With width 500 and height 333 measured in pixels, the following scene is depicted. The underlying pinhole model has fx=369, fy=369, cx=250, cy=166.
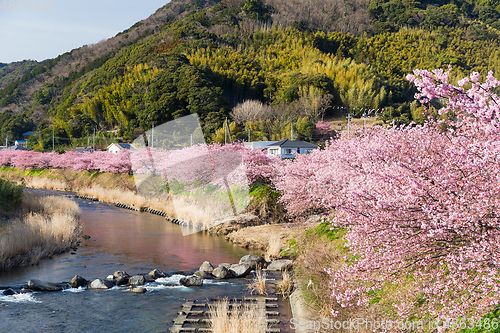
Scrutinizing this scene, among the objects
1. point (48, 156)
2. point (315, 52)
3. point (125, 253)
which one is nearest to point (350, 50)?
point (315, 52)

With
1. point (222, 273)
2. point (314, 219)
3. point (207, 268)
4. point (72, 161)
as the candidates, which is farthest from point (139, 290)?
point (72, 161)

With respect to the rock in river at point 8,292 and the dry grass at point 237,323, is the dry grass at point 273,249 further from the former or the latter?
the rock in river at point 8,292

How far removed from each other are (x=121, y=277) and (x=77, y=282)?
1324 millimetres

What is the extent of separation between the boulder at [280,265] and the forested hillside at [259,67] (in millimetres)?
45543

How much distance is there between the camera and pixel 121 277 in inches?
482

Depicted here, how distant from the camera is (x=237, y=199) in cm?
2333

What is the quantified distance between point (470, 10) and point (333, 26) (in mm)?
53868

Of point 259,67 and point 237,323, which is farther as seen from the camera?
point 259,67

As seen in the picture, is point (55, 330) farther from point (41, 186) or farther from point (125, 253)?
point (41, 186)

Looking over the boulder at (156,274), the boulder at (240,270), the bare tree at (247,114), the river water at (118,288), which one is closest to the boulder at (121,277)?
the river water at (118,288)

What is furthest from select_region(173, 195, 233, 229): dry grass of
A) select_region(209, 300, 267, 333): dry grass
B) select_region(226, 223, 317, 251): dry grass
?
select_region(209, 300, 267, 333): dry grass

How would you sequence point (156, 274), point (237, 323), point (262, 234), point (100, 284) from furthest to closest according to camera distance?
point (262, 234), point (156, 274), point (100, 284), point (237, 323)

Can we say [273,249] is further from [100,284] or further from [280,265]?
[100,284]

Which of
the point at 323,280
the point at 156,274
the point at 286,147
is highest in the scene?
the point at 286,147
